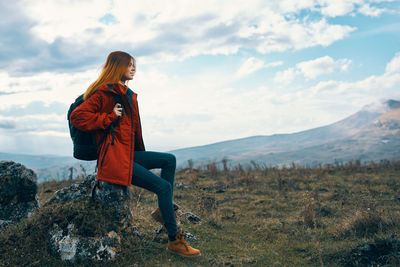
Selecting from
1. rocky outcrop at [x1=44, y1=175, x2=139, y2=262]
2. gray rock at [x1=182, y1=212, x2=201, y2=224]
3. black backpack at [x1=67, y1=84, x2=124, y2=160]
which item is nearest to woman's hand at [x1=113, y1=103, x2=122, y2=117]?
black backpack at [x1=67, y1=84, x2=124, y2=160]

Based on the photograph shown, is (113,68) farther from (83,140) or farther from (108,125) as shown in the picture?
(83,140)

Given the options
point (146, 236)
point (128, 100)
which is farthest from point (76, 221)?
point (128, 100)

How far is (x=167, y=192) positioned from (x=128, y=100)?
1.36 metres

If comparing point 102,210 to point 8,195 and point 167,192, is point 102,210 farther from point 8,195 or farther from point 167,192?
point 8,195

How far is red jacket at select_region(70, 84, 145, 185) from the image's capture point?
374cm

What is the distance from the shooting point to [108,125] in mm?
3842

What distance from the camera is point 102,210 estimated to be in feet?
14.4

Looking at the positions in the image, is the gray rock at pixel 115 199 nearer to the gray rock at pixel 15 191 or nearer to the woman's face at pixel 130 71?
the woman's face at pixel 130 71

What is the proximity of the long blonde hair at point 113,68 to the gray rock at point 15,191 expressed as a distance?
287 cm

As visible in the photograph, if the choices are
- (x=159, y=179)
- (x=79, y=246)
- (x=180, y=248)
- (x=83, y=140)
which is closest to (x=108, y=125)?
(x=83, y=140)

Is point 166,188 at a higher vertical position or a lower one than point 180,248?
higher

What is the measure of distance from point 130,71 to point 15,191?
349 centimetres

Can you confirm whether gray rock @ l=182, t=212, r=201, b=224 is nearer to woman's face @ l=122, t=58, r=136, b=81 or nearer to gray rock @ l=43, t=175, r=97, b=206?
gray rock @ l=43, t=175, r=97, b=206

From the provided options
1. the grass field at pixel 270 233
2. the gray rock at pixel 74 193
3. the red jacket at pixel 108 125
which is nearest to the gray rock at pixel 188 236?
the grass field at pixel 270 233
